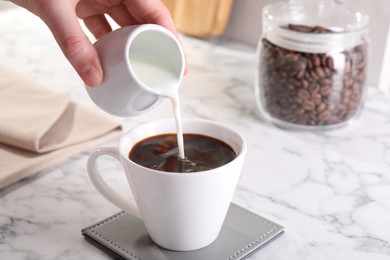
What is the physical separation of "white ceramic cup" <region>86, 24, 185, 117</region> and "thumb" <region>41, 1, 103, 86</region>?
16 millimetres

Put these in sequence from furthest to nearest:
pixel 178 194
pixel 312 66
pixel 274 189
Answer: pixel 312 66 → pixel 274 189 → pixel 178 194

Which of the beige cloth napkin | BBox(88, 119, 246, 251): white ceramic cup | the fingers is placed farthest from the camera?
the fingers

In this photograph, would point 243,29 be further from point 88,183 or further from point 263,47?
point 88,183

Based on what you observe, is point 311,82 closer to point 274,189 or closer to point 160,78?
point 274,189

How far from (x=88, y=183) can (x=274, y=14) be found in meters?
0.44

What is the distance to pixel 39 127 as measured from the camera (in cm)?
100

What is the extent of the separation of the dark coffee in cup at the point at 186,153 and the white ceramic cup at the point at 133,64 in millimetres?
47

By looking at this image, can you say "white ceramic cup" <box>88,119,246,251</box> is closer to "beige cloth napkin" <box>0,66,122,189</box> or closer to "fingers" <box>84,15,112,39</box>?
"beige cloth napkin" <box>0,66,122,189</box>

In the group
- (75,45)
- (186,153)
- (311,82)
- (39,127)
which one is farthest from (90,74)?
(311,82)

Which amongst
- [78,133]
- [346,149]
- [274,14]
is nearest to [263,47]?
[274,14]

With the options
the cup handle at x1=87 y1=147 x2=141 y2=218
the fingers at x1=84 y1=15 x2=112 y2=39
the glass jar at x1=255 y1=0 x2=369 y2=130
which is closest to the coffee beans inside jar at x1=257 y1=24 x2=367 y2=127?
the glass jar at x1=255 y1=0 x2=369 y2=130

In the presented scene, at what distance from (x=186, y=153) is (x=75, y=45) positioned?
18cm

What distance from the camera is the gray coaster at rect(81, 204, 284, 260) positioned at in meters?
0.78

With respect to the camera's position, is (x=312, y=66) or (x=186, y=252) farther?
(x=312, y=66)
